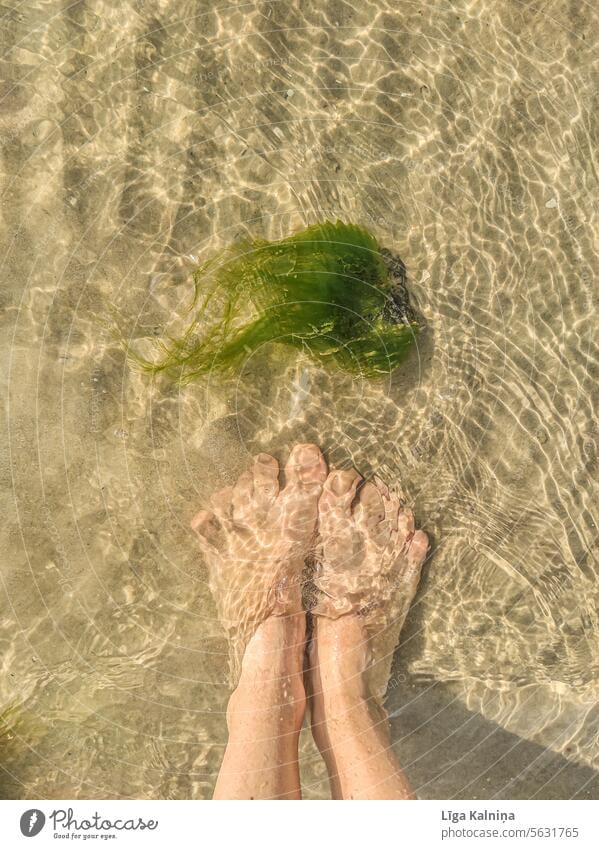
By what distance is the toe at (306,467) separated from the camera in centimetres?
480

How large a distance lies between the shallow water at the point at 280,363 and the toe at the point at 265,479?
118 mm

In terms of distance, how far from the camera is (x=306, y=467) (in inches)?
189

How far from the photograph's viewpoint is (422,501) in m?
4.83

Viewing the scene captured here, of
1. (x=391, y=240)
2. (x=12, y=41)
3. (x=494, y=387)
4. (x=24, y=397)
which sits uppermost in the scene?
(x=12, y=41)

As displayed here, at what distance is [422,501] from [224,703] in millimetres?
1989

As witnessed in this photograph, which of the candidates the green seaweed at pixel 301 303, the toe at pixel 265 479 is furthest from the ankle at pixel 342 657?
the green seaweed at pixel 301 303

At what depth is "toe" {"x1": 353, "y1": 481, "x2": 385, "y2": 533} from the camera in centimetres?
482

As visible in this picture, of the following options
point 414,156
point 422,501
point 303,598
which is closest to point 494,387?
point 422,501
